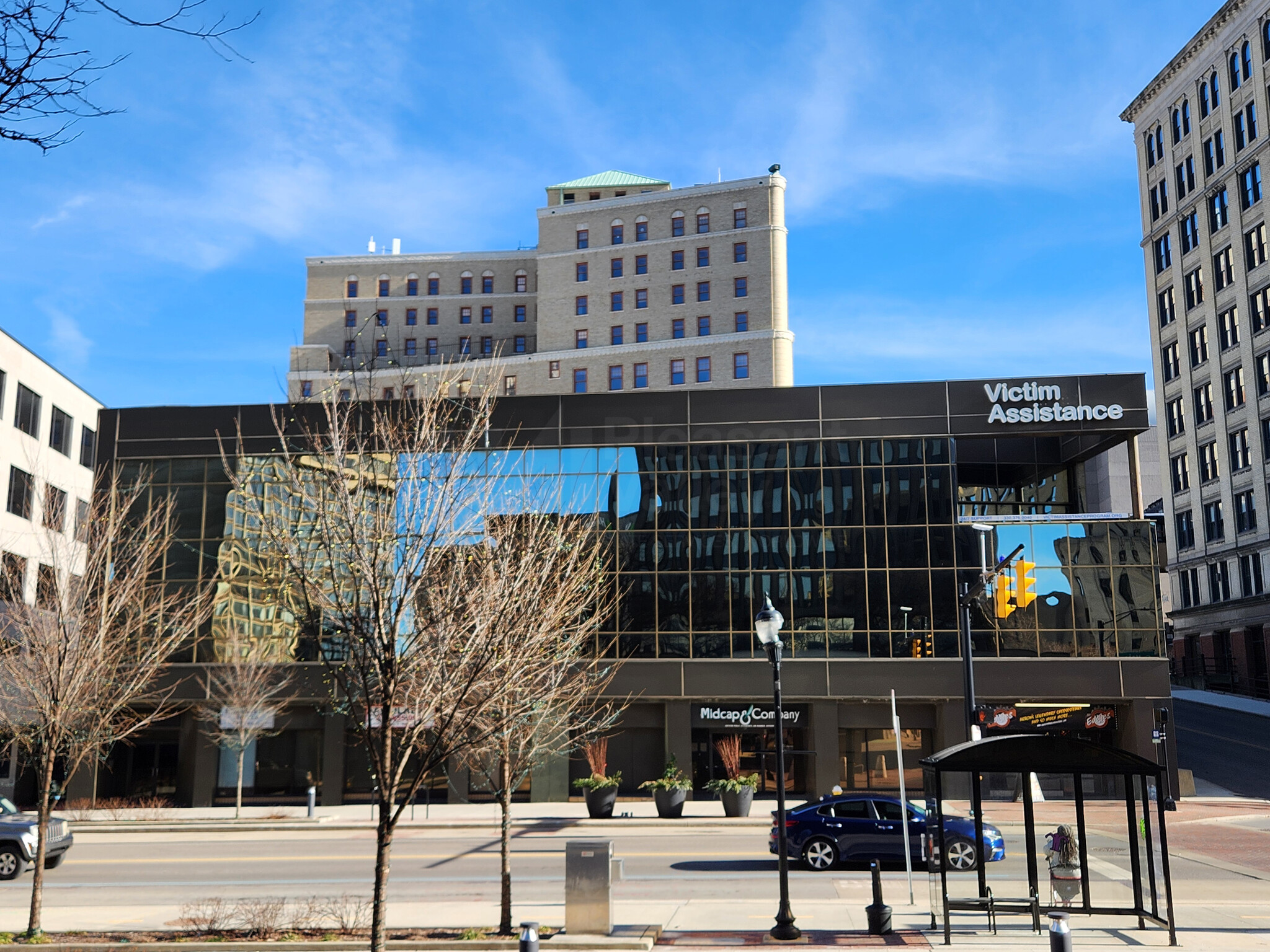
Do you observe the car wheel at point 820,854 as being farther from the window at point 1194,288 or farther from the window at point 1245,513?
the window at point 1194,288

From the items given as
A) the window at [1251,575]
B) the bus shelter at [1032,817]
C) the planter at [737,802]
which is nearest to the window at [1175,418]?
the window at [1251,575]

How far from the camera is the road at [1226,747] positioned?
4288 cm

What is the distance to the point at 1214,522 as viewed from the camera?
8038 cm

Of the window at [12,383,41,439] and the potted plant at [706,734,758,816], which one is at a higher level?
the window at [12,383,41,439]

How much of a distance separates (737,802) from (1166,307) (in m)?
67.7

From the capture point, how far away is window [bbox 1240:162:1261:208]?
Answer: 73938 millimetres

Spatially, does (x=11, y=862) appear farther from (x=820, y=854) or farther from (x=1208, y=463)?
(x=1208, y=463)

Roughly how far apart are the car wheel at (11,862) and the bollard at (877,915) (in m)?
17.6

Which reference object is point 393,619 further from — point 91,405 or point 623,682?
point 91,405

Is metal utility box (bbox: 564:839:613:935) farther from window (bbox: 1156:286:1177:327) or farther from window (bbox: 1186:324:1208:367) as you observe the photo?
window (bbox: 1156:286:1177:327)

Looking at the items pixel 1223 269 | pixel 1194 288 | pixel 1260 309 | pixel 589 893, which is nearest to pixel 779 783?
pixel 589 893

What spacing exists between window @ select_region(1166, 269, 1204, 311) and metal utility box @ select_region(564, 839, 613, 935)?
78178mm

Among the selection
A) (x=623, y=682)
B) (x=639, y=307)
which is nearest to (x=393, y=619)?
(x=623, y=682)

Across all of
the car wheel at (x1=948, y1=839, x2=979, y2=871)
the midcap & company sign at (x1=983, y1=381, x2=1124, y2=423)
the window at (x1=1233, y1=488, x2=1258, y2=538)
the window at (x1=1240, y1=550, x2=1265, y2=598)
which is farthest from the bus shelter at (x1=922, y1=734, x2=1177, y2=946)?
the window at (x1=1233, y1=488, x2=1258, y2=538)
